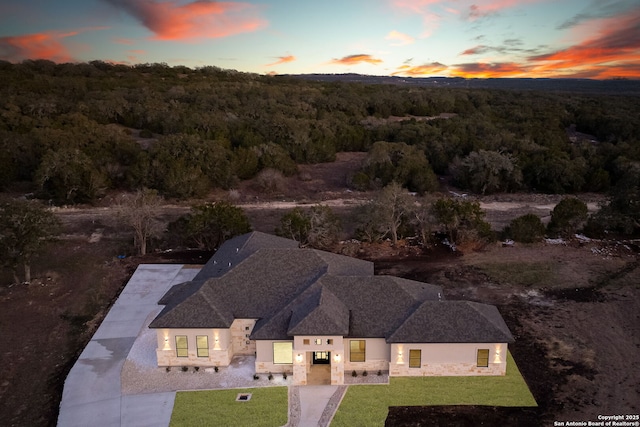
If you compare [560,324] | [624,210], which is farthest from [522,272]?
[624,210]

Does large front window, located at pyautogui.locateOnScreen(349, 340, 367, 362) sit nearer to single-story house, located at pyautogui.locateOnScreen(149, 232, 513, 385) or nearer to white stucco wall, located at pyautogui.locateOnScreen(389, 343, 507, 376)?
single-story house, located at pyautogui.locateOnScreen(149, 232, 513, 385)

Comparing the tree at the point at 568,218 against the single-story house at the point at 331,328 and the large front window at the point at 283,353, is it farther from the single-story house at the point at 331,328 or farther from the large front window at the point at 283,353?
the large front window at the point at 283,353

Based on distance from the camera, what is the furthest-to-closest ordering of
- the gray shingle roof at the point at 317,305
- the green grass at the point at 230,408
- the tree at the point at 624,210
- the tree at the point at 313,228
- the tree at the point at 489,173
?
the tree at the point at 489,173, the tree at the point at 624,210, the tree at the point at 313,228, the gray shingle roof at the point at 317,305, the green grass at the point at 230,408

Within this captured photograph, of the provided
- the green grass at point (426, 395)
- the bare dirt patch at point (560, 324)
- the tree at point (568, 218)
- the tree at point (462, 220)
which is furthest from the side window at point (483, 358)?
the tree at point (568, 218)

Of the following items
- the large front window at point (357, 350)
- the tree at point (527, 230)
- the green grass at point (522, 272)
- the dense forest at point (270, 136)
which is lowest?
the green grass at point (522, 272)

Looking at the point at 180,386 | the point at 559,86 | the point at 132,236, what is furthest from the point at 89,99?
the point at 559,86

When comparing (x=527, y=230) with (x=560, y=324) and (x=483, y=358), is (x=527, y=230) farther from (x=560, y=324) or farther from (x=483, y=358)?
(x=483, y=358)
